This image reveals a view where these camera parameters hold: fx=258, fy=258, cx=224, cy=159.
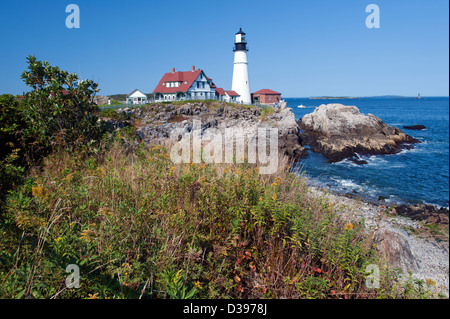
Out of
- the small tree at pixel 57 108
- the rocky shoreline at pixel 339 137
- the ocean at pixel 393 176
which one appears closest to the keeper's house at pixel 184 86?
the rocky shoreline at pixel 339 137

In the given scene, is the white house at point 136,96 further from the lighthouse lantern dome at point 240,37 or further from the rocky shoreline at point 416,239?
the rocky shoreline at point 416,239

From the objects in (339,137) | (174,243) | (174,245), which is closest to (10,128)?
(174,243)

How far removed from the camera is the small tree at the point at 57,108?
265 inches

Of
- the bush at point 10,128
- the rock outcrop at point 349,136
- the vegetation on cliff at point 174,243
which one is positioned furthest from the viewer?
the rock outcrop at point 349,136

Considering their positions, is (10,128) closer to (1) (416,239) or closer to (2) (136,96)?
(1) (416,239)

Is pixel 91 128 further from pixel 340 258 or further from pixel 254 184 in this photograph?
pixel 340 258

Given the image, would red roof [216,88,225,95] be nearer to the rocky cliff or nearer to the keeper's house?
the keeper's house

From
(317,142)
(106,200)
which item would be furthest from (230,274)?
(317,142)

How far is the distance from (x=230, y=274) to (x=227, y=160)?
363 centimetres

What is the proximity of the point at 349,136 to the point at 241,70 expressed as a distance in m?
29.2

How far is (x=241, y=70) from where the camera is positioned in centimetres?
5366

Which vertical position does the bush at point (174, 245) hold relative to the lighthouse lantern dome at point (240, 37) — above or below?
below

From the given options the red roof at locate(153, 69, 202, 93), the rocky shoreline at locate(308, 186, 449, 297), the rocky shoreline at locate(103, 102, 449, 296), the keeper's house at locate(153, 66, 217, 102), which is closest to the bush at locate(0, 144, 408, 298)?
the rocky shoreline at locate(308, 186, 449, 297)

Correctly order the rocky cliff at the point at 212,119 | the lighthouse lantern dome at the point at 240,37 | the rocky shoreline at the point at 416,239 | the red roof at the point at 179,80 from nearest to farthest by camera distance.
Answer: the rocky shoreline at the point at 416,239 → the rocky cliff at the point at 212,119 → the red roof at the point at 179,80 → the lighthouse lantern dome at the point at 240,37
